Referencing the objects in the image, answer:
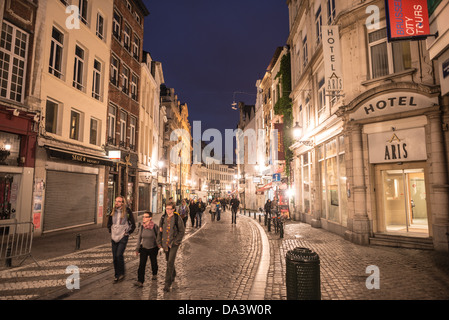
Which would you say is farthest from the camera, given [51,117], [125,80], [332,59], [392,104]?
[125,80]

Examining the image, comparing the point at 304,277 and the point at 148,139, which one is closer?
the point at 304,277

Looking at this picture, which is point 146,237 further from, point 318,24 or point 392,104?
point 318,24

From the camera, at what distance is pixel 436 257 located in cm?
832

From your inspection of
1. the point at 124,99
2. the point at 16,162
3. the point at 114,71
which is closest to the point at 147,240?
the point at 16,162

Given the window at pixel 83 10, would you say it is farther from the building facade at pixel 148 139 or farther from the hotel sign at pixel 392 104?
the hotel sign at pixel 392 104

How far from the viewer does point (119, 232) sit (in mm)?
6246

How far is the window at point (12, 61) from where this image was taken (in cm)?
1140

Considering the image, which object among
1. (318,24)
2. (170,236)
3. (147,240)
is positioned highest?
(318,24)

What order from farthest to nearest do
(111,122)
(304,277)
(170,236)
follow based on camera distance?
(111,122), (170,236), (304,277)

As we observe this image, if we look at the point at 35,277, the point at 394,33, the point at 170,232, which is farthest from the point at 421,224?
the point at 35,277

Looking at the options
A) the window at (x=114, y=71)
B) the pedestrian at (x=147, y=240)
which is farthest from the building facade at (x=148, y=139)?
the pedestrian at (x=147, y=240)

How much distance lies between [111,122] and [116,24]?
739cm

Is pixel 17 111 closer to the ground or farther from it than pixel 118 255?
farther from it

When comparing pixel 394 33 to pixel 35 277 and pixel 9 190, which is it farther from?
pixel 9 190
